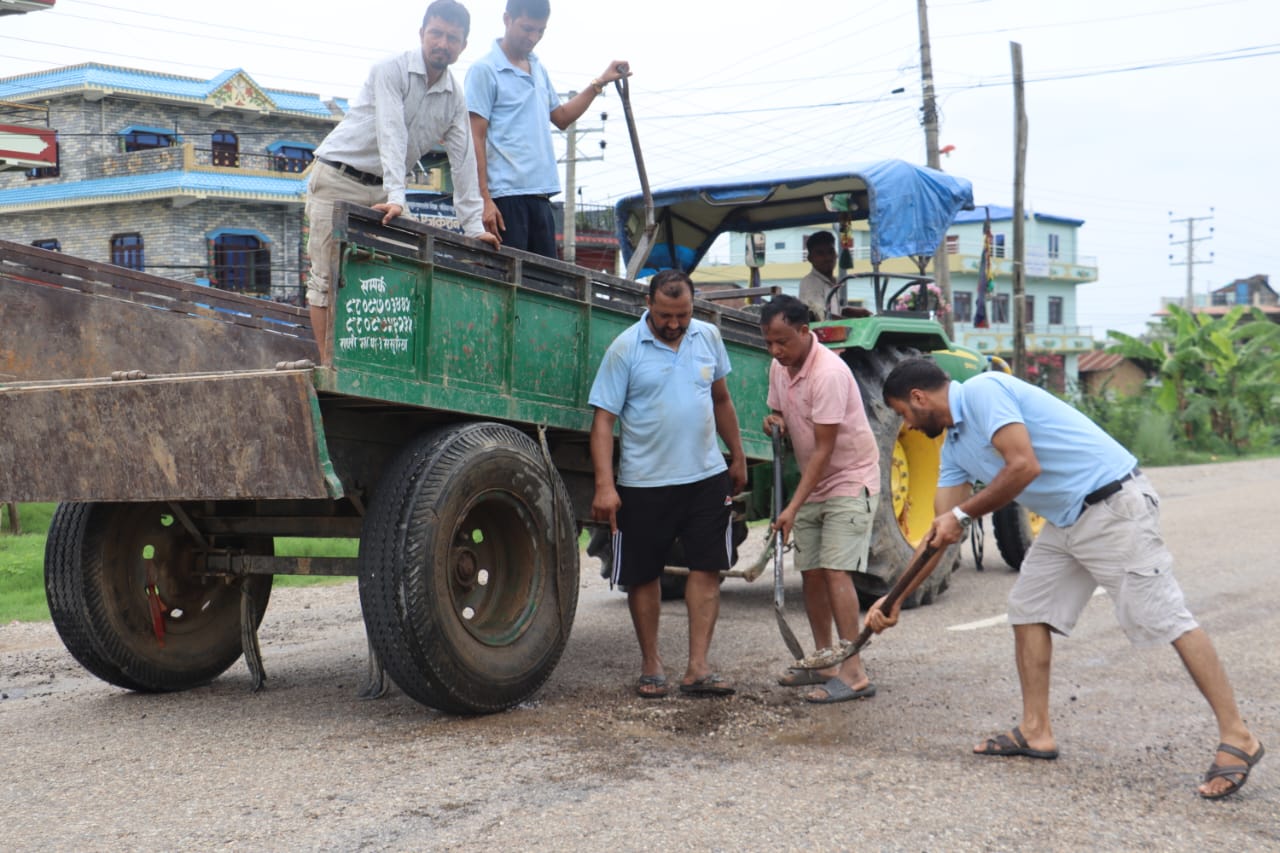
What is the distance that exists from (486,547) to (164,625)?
1545mm

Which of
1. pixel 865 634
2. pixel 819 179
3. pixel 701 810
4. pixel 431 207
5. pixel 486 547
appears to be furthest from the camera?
pixel 819 179

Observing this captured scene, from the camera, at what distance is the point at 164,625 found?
5852 mm

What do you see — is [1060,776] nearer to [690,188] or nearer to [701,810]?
[701,810]

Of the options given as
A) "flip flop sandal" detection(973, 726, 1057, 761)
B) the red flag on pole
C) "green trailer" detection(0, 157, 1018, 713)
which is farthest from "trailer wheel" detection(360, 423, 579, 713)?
the red flag on pole

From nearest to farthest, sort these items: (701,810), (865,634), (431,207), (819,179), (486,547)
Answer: (701,810), (865,634), (486,547), (431,207), (819,179)

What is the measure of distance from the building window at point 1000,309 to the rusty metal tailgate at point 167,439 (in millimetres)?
47605

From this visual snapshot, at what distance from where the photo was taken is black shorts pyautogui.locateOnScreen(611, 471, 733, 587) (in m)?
5.77

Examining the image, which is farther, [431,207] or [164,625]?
[431,207]

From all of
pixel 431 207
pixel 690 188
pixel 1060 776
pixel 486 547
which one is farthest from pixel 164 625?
pixel 690 188

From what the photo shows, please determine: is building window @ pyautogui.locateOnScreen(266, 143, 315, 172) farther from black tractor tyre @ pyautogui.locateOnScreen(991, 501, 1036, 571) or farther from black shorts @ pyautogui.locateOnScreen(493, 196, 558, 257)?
black shorts @ pyautogui.locateOnScreen(493, 196, 558, 257)

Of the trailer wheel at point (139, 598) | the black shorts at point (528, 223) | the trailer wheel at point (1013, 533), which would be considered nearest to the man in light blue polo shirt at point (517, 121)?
the black shorts at point (528, 223)

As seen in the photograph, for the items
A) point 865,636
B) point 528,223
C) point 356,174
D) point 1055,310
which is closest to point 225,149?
point 528,223

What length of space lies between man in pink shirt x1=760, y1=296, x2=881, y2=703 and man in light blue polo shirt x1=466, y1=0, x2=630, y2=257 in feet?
4.20

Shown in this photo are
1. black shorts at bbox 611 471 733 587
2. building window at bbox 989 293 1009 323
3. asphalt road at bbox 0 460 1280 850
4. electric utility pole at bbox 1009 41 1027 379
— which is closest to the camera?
asphalt road at bbox 0 460 1280 850
